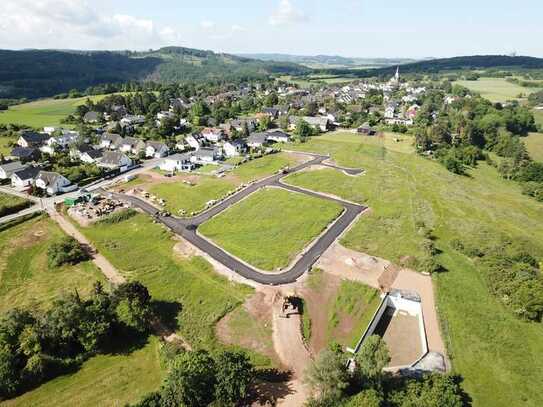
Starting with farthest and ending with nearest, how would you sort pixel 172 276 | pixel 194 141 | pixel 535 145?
1. pixel 535 145
2. pixel 194 141
3. pixel 172 276

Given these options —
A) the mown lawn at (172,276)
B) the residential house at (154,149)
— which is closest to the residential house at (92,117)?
the residential house at (154,149)

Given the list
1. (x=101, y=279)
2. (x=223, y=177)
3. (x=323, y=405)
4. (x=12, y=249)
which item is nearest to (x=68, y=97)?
(x=223, y=177)

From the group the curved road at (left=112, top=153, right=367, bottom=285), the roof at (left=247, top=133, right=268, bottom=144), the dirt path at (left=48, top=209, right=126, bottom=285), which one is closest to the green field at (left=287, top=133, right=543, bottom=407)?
the curved road at (left=112, top=153, right=367, bottom=285)

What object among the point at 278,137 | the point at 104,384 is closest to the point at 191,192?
the point at 104,384

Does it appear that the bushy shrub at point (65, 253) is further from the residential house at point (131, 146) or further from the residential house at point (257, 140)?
the residential house at point (257, 140)

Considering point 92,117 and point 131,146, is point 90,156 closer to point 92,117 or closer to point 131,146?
point 131,146

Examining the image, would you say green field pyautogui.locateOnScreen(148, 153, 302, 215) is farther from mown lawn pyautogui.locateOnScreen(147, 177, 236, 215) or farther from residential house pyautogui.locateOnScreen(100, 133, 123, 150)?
residential house pyautogui.locateOnScreen(100, 133, 123, 150)
